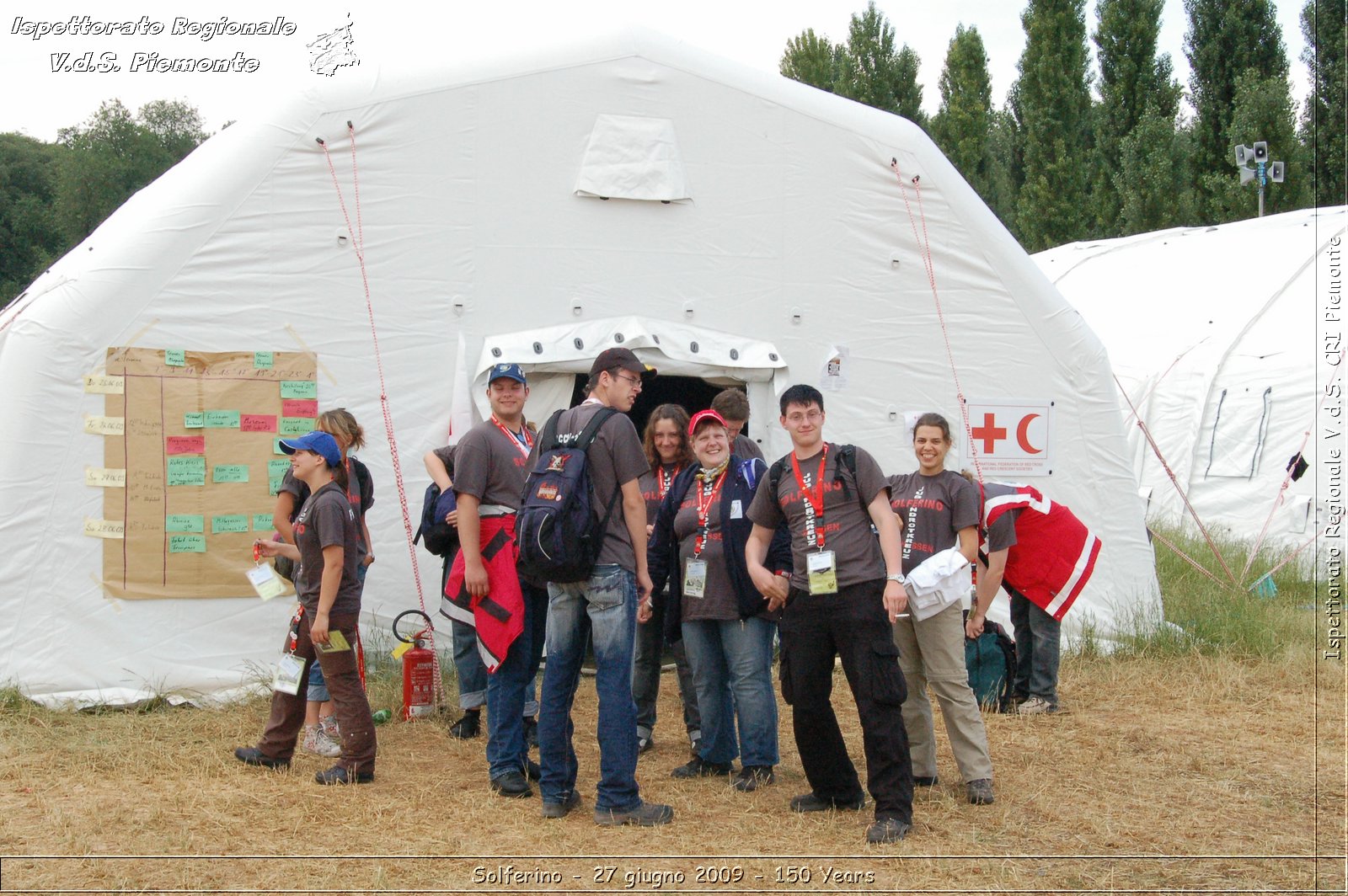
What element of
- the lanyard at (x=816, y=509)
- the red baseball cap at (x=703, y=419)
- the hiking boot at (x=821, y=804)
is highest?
the red baseball cap at (x=703, y=419)

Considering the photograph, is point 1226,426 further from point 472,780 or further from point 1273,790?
point 472,780

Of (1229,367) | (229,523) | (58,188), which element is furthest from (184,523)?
(58,188)

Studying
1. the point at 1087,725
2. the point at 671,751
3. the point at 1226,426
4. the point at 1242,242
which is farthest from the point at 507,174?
the point at 1242,242

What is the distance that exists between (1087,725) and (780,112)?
166 inches

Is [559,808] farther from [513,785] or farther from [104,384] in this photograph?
[104,384]

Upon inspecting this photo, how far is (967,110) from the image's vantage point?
83.8 ft

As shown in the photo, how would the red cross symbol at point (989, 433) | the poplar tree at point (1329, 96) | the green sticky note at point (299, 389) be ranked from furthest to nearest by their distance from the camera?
the poplar tree at point (1329, 96) < the red cross symbol at point (989, 433) < the green sticky note at point (299, 389)

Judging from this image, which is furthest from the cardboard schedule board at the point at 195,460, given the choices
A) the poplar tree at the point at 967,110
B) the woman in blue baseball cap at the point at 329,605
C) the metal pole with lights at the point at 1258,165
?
the poplar tree at the point at 967,110

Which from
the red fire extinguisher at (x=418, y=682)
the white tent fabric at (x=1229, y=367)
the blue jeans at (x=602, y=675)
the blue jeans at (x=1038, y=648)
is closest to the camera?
the blue jeans at (x=602, y=675)

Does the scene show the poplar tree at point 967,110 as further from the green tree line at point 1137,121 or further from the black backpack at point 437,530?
the black backpack at point 437,530

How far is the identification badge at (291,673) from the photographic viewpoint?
505 centimetres

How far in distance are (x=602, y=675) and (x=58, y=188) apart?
1262 inches

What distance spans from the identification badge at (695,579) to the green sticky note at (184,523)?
Answer: 10.2ft

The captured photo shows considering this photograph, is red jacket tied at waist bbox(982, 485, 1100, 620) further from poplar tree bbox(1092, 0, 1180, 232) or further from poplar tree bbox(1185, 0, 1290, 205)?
poplar tree bbox(1092, 0, 1180, 232)
